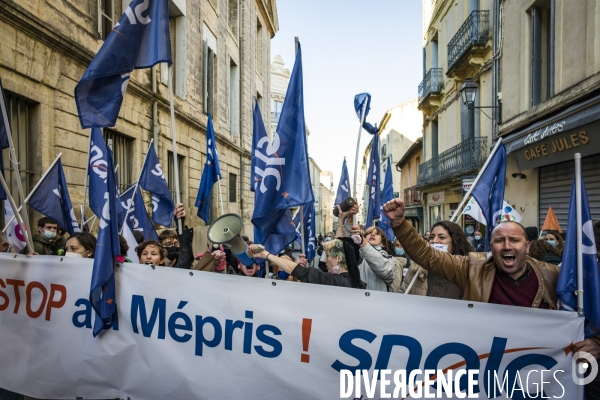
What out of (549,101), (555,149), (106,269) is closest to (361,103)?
(106,269)

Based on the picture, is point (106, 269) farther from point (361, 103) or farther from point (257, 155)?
point (361, 103)

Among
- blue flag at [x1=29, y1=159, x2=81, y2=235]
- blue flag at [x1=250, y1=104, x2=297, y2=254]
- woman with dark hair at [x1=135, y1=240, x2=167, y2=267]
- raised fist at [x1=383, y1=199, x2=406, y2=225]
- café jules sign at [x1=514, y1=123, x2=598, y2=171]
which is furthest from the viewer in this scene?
café jules sign at [x1=514, y1=123, x2=598, y2=171]

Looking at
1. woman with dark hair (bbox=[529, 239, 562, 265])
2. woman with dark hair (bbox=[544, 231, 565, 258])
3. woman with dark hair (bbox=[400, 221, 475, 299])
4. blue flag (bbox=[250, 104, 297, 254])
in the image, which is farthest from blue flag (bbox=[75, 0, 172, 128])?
woman with dark hair (bbox=[544, 231, 565, 258])

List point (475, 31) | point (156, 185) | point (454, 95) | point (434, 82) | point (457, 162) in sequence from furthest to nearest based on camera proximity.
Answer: point (434, 82), point (454, 95), point (457, 162), point (475, 31), point (156, 185)

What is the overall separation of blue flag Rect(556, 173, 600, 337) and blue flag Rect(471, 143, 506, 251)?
59.5 inches

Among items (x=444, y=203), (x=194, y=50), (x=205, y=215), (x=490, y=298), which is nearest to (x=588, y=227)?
(x=490, y=298)

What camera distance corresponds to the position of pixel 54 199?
4840 mm

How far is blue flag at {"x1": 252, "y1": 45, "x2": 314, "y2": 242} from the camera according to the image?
372 cm

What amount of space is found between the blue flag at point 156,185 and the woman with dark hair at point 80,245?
2.80 meters

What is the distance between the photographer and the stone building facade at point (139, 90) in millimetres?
6969

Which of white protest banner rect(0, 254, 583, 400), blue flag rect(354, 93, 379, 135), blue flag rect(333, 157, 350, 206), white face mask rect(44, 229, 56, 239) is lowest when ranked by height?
white protest banner rect(0, 254, 583, 400)

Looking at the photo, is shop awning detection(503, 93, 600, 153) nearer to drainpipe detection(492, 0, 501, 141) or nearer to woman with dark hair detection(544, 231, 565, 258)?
drainpipe detection(492, 0, 501, 141)

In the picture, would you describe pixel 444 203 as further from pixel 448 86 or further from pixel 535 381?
pixel 535 381

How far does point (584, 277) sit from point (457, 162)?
1419cm
